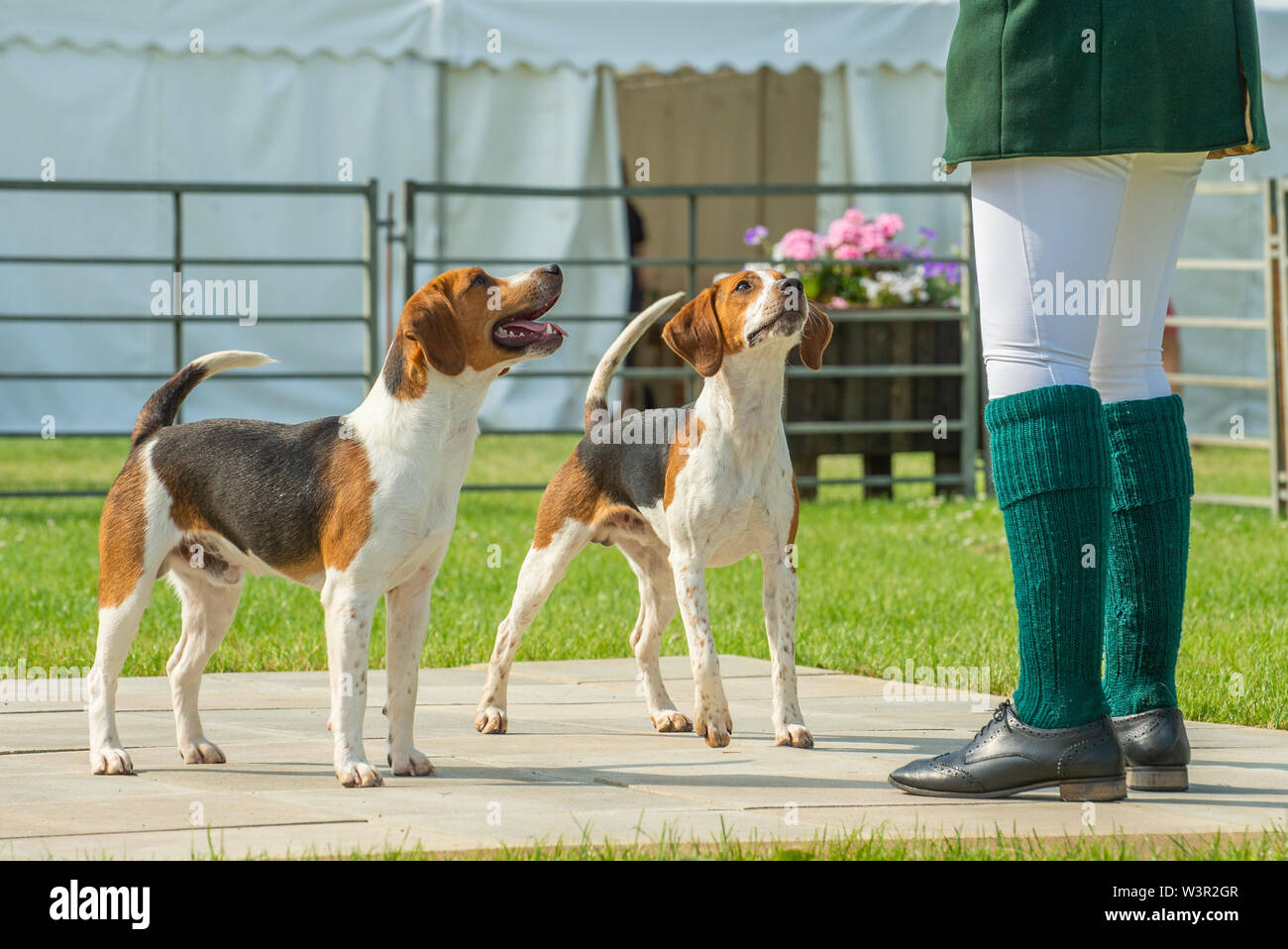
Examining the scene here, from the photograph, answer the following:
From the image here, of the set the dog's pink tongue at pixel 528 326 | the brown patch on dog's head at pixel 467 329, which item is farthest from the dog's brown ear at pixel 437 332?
the dog's pink tongue at pixel 528 326

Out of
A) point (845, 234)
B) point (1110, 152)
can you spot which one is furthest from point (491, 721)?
point (845, 234)

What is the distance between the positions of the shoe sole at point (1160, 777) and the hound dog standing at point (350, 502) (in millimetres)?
1574

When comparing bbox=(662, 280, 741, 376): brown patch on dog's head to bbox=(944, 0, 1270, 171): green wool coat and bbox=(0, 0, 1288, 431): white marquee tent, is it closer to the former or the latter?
bbox=(944, 0, 1270, 171): green wool coat

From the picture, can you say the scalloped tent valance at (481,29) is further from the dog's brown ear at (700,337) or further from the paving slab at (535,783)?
the dog's brown ear at (700,337)

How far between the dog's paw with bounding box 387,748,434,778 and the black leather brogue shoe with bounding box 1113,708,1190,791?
1532mm

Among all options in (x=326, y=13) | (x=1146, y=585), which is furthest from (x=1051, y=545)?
(x=326, y=13)

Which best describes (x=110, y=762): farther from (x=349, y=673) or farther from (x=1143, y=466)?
(x=1143, y=466)

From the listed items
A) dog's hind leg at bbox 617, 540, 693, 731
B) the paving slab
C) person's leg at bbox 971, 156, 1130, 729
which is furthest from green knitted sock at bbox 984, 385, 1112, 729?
dog's hind leg at bbox 617, 540, 693, 731

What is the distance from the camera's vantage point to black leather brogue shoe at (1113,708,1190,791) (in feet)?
12.6

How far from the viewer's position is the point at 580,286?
14422 millimetres

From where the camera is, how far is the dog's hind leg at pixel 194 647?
4.30 m

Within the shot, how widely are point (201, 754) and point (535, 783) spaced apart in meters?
0.86

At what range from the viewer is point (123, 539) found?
13.8 ft

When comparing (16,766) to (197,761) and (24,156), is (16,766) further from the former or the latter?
(24,156)
